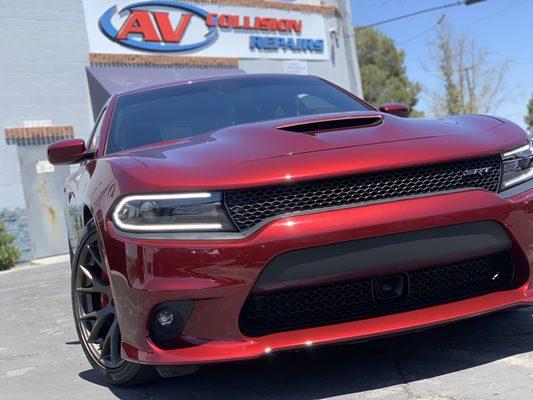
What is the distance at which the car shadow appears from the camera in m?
2.96

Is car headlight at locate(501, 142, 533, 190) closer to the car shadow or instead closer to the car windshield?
the car shadow

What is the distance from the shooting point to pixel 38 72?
42.4 ft

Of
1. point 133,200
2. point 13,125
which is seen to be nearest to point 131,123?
point 133,200

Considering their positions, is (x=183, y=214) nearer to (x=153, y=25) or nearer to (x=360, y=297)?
(x=360, y=297)

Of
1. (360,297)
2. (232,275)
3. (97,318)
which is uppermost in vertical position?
(232,275)

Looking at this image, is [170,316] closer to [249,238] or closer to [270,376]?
[249,238]

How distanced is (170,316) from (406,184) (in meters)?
1.05

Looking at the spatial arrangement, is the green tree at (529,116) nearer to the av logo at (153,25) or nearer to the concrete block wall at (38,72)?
the av logo at (153,25)

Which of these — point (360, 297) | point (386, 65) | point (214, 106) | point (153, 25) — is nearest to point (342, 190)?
point (360, 297)

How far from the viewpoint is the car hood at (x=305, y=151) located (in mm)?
2717

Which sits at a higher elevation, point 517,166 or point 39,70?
point 517,166

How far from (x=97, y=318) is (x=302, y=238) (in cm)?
118

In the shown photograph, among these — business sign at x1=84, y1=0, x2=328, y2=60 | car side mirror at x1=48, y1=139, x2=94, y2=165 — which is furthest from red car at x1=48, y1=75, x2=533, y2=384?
business sign at x1=84, y1=0, x2=328, y2=60

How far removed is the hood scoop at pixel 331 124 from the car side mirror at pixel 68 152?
147cm
